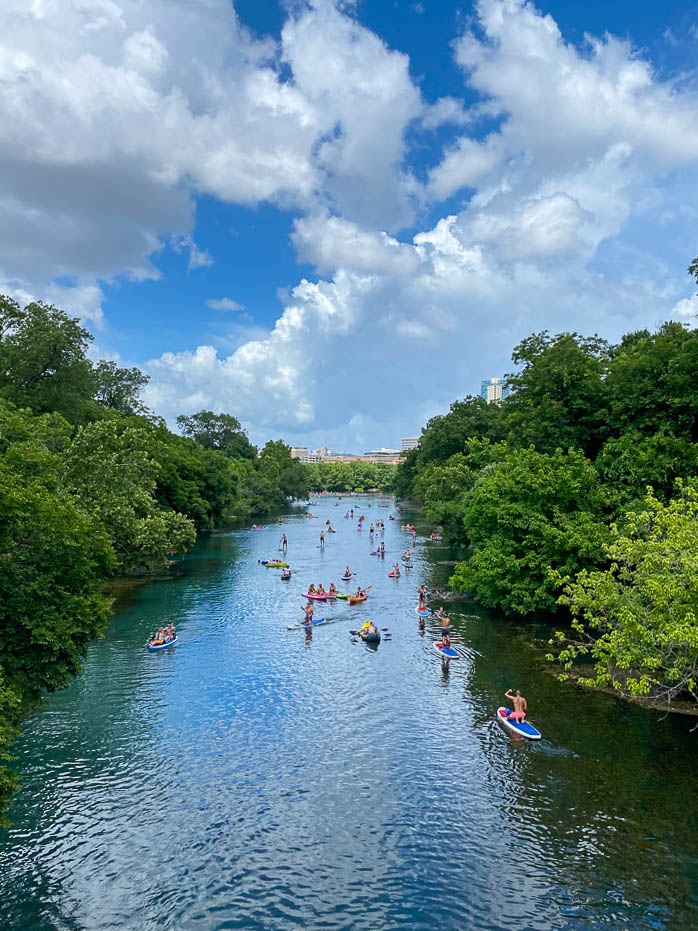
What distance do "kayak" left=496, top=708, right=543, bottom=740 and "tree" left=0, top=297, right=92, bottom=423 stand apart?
54.3 m

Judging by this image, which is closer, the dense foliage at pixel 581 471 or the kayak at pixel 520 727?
the kayak at pixel 520 727

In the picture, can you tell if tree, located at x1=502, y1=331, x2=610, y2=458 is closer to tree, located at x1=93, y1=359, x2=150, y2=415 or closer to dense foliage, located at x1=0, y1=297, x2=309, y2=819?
dense foliage, located at x1=0, y1=297, x2=309, y2=819

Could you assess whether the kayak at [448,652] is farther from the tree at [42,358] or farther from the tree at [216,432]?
the tree at [216,432]

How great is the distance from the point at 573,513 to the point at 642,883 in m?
23.7

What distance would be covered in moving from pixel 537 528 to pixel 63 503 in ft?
89.6

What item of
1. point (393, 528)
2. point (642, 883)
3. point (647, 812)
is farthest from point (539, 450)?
point (393, 528)

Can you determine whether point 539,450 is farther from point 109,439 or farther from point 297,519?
point 297,519

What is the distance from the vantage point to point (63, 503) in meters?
18.2

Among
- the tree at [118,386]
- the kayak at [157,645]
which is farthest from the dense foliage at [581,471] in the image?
the tree at [118,386]

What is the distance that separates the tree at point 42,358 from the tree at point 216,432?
8406cm

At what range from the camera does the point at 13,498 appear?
15.4m

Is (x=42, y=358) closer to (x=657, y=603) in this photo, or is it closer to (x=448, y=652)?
(x=448, y=652)

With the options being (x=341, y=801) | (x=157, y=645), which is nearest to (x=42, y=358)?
(x=157, y=645)

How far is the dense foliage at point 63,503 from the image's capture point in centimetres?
1645
